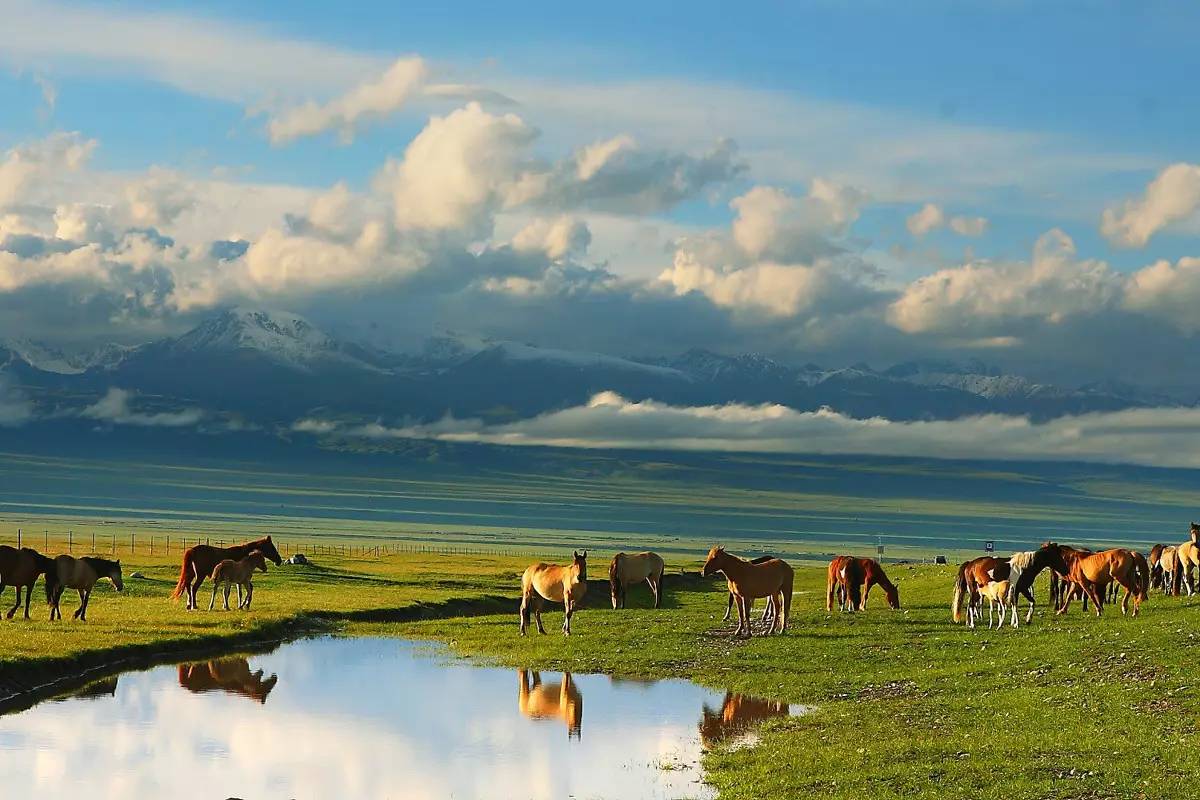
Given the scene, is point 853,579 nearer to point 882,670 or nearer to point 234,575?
point 882,670

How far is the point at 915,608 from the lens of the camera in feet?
175

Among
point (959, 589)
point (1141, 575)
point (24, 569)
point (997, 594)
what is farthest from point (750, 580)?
point (24, 569)

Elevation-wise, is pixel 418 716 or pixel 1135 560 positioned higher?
pixel 1135 560

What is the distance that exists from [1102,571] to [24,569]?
113ft

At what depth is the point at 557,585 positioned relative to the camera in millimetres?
48781

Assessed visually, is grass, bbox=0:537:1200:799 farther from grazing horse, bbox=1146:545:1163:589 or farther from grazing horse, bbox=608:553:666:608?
grazing horse, bbox=1146:545:1163:589

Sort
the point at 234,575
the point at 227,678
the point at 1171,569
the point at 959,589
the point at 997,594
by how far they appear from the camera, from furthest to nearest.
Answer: the point at 234,575 → the point at 1171,569 → the point at 959,589 → the point at 997,594 → the point at 227,678

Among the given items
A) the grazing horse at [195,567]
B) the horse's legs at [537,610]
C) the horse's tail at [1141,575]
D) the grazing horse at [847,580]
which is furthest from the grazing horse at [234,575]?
the horse's tail at [1141,575]

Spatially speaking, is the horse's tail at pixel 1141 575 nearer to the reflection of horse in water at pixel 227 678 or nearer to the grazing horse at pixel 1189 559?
the grazing horse at pixel 1189 559

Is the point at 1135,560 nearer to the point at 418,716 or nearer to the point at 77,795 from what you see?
the point at 418,716

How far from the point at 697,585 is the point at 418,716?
58290mm

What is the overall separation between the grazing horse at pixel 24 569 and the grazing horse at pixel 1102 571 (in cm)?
3197

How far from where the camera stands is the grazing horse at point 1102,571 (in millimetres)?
45125

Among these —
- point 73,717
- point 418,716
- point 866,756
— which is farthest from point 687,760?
point 73,717
